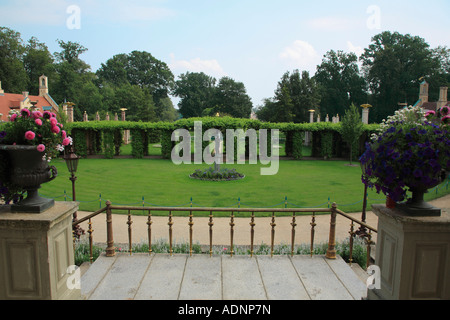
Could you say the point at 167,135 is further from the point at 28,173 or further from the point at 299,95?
the point at 299,95

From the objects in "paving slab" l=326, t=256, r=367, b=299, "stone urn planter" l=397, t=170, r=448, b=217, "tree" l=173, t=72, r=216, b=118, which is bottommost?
"paving slab" l=326, t=256, r=367, b=299

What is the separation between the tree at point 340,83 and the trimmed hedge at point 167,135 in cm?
3420

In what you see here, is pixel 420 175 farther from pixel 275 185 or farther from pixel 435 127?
pixel 275 185

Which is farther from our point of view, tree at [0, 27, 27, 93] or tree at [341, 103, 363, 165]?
tree at [0, 27, 27, 93]

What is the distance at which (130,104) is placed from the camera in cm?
5909

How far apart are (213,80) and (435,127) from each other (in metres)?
82.4

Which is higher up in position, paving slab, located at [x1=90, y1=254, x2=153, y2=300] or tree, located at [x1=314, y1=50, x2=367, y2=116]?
tree, located at [x1=314, y1=50, x2=367, y2=116]

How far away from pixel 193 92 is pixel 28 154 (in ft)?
250

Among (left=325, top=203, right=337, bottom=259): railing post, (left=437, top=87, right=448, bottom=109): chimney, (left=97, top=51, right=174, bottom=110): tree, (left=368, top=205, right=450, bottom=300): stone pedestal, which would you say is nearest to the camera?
(left=368, top=205, right=450, bottom=300): stone pedestal

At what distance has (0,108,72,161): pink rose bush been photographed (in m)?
3.60

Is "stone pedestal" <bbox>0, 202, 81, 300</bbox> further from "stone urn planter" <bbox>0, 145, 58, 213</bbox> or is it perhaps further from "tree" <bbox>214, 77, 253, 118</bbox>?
"tree" <bbox>214, 77, 253, 118</bbox>

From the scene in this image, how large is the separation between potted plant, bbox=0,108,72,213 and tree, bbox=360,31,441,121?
60.2 m

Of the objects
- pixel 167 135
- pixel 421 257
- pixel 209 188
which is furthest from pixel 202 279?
pixel 167 135

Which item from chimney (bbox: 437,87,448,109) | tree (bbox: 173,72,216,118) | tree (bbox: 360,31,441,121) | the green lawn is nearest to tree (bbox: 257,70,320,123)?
tree (bbox: 360,31,441,121)
